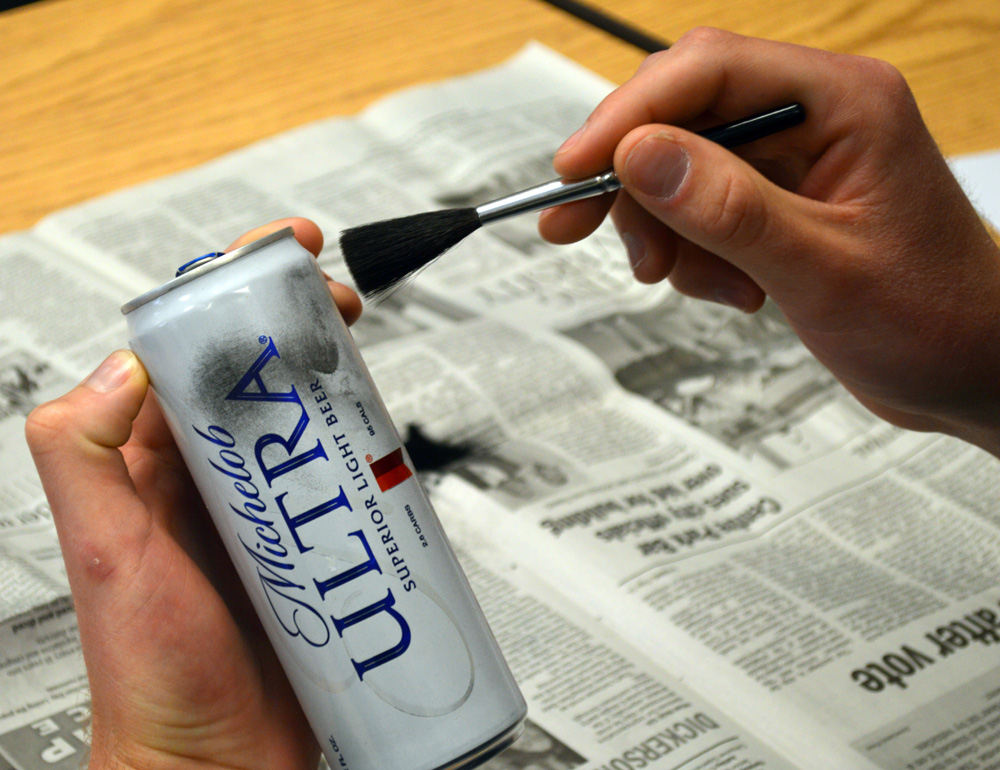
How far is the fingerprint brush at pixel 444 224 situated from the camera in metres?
0.56

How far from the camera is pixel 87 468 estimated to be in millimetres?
482

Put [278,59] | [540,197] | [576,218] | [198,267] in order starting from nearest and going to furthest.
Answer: [198,267], [540,197], [576,218], [278,59]

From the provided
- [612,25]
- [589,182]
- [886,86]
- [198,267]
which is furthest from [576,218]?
[612,25]

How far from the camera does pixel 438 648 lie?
1.46 feet

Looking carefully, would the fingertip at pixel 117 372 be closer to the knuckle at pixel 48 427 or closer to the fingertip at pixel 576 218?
the knuckle at pixel 48 427

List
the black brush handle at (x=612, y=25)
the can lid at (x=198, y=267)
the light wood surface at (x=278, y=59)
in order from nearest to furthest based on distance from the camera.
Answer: the can lid at (x=198, y=267)
the light wood surface at (x=278, y=59)
the black brush handle at (x=612, y=25)

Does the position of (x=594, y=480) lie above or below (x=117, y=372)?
below

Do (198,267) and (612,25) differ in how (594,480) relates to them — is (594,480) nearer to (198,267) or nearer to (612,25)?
(198,267)

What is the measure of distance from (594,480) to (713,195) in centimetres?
32

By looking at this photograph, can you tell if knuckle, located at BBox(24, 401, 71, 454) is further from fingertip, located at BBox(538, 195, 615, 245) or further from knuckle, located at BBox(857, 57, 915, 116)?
knuckle, located at BBox(857, 57, 915, 116)

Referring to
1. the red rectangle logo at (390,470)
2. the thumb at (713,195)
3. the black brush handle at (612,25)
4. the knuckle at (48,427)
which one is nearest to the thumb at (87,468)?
the knuckle at (48,427)

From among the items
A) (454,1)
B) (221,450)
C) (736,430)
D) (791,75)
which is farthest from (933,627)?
(454,1)

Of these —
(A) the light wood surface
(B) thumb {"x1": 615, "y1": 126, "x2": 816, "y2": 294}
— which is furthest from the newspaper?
(B) thumb {"x1": 615, "y1": 126, "x2": 816, "y2": 294}

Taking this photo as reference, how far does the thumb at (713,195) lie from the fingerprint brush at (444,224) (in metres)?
0.03
